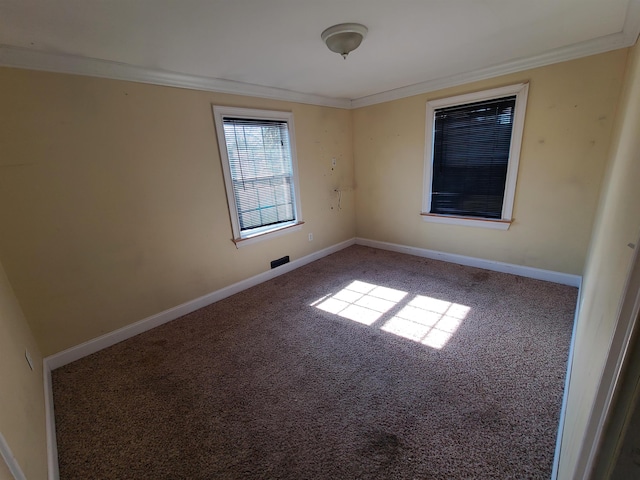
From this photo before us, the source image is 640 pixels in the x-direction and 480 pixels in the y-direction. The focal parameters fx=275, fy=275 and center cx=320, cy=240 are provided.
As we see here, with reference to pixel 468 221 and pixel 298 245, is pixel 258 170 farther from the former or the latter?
pixel 468 221

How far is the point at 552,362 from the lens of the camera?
1878 millimetres

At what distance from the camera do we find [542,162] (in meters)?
2.75

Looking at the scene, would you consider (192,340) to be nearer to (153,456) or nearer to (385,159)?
(153,456)

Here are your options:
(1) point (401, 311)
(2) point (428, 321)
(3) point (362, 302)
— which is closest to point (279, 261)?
(3) point (362, 302)

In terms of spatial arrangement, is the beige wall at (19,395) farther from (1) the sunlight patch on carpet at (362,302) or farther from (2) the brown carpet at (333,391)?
(1) the sunlight patch on carpet at (362,302)

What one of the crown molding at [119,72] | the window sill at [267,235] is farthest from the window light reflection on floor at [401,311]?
the crown molding at [119,72]

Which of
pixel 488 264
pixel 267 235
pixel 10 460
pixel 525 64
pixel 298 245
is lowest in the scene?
pixel 488 264

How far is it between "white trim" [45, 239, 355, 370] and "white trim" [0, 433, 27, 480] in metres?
1.50

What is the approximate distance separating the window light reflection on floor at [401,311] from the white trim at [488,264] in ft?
3.48

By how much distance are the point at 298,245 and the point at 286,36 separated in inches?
95.2

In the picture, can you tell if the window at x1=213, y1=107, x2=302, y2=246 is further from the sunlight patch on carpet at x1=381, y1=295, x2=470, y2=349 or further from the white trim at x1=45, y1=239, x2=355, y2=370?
the sunlight patch on carpet at x1=381, y1=295, x2=470, y2=349

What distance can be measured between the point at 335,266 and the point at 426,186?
63.2 inches

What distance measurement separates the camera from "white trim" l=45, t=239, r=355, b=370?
2.17 meters

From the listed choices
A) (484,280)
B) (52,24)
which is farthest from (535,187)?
(52,24)
